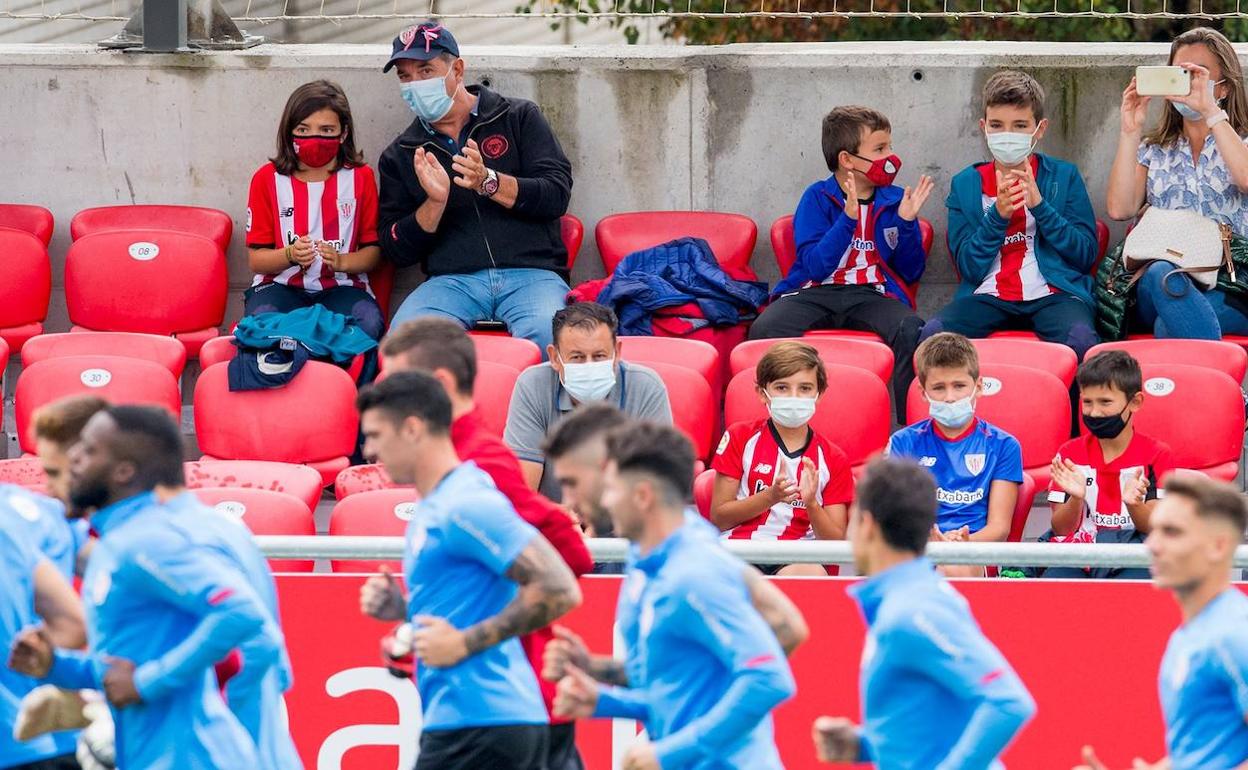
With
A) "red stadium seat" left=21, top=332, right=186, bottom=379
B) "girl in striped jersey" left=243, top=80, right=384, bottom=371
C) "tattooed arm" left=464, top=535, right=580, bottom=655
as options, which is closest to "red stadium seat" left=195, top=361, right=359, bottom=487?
"red stadium seat" left=21, top=332, right=186, bottom=379

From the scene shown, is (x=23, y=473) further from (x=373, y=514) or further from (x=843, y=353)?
(x=843, y=353)

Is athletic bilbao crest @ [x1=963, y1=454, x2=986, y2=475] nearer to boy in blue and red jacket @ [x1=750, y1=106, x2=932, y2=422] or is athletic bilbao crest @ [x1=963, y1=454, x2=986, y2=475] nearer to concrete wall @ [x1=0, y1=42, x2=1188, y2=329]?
boy in blue and red jacket @ [x1=750, y1=106, x2=932, y2=422]

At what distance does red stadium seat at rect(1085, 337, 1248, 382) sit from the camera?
7484 mm

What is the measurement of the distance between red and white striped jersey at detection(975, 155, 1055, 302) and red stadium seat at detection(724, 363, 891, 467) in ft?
3.49

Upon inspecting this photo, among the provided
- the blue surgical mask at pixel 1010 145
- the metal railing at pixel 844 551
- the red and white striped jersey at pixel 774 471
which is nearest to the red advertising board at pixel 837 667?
the metal railing at pixel 844 551

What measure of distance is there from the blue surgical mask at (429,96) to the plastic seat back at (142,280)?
1.19 meters

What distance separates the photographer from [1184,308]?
7871 millimetres

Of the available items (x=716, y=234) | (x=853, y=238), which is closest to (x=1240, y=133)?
(x=853, y=238)

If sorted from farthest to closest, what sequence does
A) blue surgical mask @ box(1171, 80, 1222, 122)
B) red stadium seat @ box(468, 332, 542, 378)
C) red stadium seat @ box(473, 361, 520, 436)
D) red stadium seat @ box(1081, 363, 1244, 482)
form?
blue surgical mask @ box(1171, 80, 1222, 122) < red stadium seat @ box(468, 332, 542, 378) < red stadium seat @ box(473, 361, 520, 436) < red stadium seat @ box(1081, 363, 1244, 482)

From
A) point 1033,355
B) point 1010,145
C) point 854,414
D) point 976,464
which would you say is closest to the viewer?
point 976,464

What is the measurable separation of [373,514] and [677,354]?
1.66 metres

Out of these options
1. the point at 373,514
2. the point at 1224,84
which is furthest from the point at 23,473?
the point at 1224,84

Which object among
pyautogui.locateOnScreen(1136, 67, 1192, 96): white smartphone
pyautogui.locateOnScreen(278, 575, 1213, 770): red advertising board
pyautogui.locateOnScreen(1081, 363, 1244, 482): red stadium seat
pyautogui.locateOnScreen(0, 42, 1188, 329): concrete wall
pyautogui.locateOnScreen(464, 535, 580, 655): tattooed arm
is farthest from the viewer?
pyautogui.locateOnScreen(0, 42, 1188, 329): concrete wall

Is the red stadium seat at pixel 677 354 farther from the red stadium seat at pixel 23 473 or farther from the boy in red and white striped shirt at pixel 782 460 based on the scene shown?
the red stadium seat at pixel 23 473
